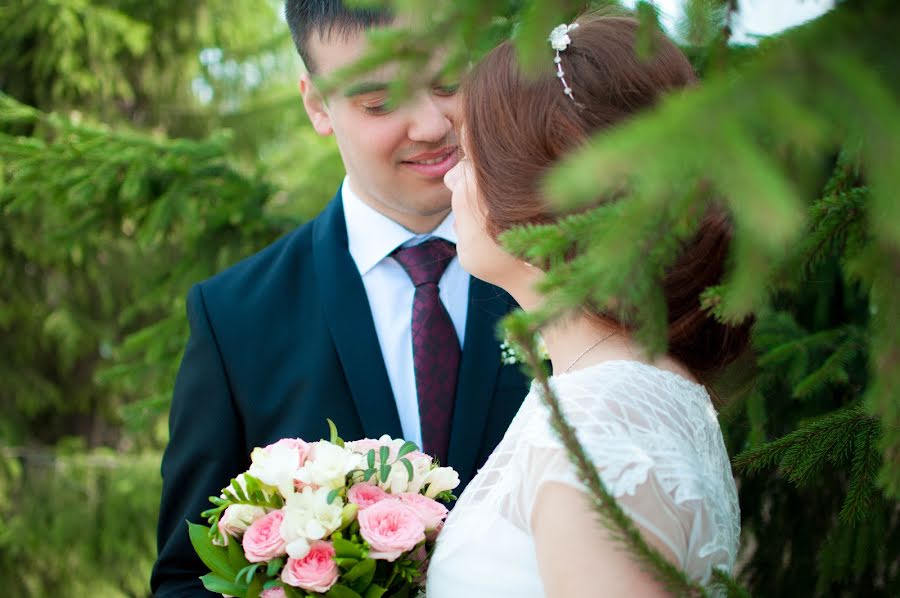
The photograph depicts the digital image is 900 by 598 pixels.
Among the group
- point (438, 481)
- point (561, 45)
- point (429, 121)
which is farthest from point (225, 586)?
point (429, 121)

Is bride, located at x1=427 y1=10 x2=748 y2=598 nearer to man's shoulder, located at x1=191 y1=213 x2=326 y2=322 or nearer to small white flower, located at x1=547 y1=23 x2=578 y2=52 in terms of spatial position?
small white flower, located at x1=547 y1=23 x2=578 y2=52

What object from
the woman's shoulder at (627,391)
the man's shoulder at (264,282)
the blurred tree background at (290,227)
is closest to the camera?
the blurred tree background at (290,227)

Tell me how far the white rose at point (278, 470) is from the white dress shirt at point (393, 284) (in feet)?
2.62

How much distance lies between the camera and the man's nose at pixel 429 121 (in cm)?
279

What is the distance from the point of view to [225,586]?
6.44ft

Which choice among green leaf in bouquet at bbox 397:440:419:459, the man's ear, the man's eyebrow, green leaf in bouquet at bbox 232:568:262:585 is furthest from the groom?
the man's eyebrow

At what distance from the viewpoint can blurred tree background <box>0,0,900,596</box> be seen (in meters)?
0.78

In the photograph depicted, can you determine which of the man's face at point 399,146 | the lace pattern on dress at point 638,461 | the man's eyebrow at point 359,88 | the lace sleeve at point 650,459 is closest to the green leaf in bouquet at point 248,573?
the lace pattern on dress at point 638,461

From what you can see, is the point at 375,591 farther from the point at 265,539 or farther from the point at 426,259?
the point at 426,259

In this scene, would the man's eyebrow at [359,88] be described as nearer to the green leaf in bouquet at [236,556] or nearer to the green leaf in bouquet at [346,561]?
the green leaf in bouquet at [346,561]

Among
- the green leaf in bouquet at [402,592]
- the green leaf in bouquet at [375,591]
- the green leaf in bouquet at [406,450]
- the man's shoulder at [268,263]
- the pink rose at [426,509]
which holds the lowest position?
the green leaf in bouquet at [402,592]

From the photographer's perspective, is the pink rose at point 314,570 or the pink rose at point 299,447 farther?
the pink rose at point 299,447

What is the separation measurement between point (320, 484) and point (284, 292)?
1025 millimetres

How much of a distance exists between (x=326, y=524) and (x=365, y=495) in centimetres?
14
